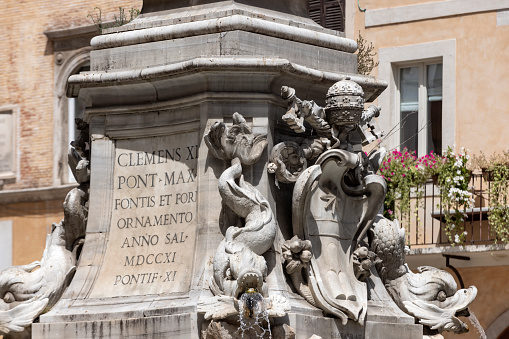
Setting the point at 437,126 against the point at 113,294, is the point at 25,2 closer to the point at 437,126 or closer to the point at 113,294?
the point at 437,126

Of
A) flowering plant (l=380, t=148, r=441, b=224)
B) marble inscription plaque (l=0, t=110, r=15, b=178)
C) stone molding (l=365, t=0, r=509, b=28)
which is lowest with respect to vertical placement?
flowering plant (l=380, t=148, r=441, b=224)

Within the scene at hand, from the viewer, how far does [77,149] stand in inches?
482

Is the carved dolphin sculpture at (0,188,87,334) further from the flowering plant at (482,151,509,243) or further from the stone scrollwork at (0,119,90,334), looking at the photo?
the flowering plant at (482,151,509,243)

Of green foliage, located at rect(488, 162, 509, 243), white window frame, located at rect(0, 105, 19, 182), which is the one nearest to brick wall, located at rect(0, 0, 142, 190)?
white window frame, located at rect(0, 105, 19, 182)

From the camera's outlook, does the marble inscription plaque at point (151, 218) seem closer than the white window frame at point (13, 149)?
Yes

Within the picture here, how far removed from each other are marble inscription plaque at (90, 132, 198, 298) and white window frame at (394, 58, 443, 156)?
13.9 metres

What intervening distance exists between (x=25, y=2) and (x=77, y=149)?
20126 mm

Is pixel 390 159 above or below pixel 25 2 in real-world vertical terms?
below

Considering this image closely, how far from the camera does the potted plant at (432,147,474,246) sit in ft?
78.1

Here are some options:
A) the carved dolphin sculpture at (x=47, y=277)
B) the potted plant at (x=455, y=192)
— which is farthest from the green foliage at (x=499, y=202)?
the carved dolphin sculpture at (x=47, y=277)

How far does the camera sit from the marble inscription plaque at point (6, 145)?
3153 cm

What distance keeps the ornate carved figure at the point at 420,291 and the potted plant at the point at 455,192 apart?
1151cm

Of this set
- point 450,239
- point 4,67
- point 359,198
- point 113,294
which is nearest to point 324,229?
point 359,198

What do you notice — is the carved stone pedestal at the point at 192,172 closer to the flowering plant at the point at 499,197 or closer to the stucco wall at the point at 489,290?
the flowering plant at the point at 499,197
